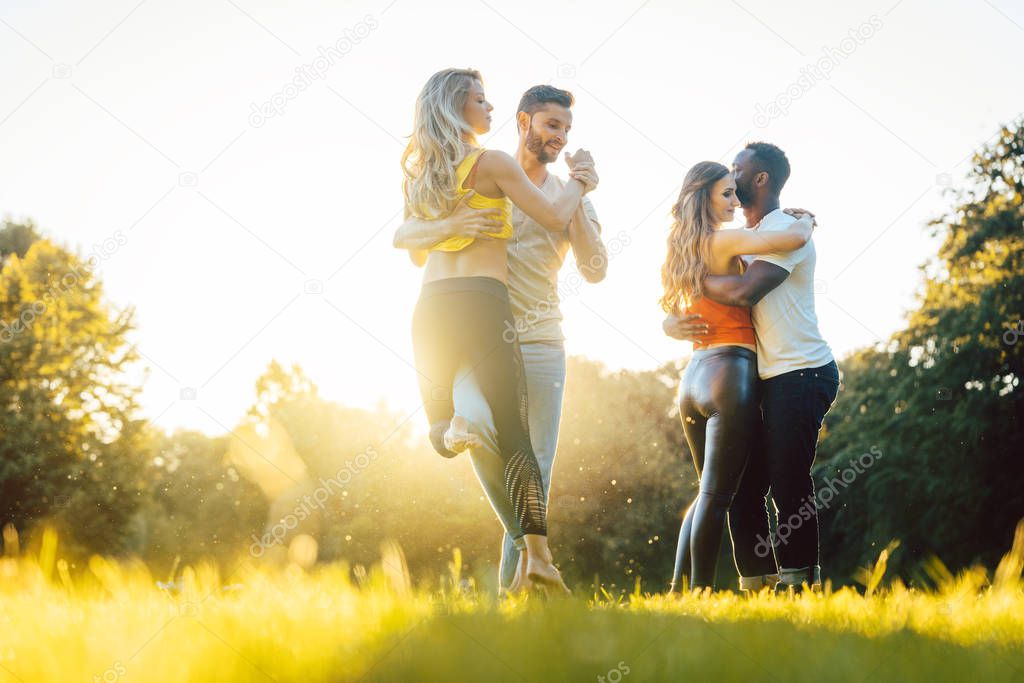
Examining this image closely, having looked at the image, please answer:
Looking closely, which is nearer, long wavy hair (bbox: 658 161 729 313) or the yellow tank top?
the yellow tank top

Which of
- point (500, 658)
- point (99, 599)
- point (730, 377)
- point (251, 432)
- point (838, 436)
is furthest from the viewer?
point (251, 432)

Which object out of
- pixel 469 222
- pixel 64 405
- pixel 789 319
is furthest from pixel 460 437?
pixel 64 405

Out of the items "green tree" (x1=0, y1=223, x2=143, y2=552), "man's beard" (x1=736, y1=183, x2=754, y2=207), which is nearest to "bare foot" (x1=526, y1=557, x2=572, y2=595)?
"man's beard" (x1=736, y1=183, x2=754, y2=207)

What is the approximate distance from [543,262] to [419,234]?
1.07 m

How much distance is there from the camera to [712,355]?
461 cm

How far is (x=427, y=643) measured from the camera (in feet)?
8.07

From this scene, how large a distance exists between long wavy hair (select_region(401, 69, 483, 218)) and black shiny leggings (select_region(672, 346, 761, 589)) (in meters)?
1.61

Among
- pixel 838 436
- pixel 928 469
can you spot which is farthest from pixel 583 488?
pixel 928 469

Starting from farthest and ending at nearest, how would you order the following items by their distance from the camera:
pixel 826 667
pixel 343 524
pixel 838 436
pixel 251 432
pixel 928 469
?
1. pixel 251 432
2. pixel 343 524
3. pixel 838 436
4. pixel 928 469
5. pixel 826 667

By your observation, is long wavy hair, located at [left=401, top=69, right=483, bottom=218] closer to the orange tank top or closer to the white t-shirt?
the orange tank top

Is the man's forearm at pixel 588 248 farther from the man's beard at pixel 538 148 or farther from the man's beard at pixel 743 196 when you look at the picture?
the man's beard at pixel 743 196

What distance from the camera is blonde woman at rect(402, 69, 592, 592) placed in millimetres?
3814

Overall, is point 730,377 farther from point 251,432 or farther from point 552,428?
point 251,432

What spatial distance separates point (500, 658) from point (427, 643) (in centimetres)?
21
